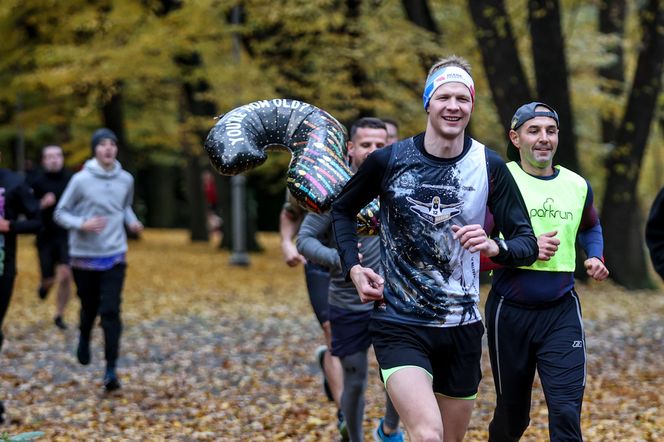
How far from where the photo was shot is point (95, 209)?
9.56 m

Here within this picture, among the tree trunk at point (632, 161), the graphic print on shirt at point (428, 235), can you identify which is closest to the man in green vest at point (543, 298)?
the graphic print on shirt at point (428, 235)

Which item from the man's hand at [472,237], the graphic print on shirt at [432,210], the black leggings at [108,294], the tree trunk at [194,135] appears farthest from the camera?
the tree trunk at [194,135]

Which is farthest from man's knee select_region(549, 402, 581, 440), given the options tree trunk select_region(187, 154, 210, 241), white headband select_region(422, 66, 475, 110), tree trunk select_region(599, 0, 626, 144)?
tree trunk select_region(187, 154, 210, 241)

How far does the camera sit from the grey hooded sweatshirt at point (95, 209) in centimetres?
941

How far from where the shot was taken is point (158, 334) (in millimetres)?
13812

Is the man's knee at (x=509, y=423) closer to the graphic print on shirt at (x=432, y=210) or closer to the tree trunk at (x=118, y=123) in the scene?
the graphic print on shirt at (x=432, y=210)

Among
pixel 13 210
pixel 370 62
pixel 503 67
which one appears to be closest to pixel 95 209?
pixel 13 210

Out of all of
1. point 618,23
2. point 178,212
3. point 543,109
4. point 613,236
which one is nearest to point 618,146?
point 613,236

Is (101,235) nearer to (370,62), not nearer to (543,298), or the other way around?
(543,298)

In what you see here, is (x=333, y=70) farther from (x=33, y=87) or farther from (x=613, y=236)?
(x=33, y=87)

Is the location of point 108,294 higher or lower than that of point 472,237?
lower

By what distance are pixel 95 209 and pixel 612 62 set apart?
15.8 metres

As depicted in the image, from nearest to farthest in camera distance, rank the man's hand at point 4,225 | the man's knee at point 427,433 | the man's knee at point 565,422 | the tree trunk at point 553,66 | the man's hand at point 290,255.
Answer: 1. the man's knee at point 427,433
2. the man's knee at point 565,422
3. the man's hand at point 290,255
4. the man's hand at point 4,225
5. the tree trunk at point 553,66

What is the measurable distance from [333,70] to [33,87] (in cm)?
999
